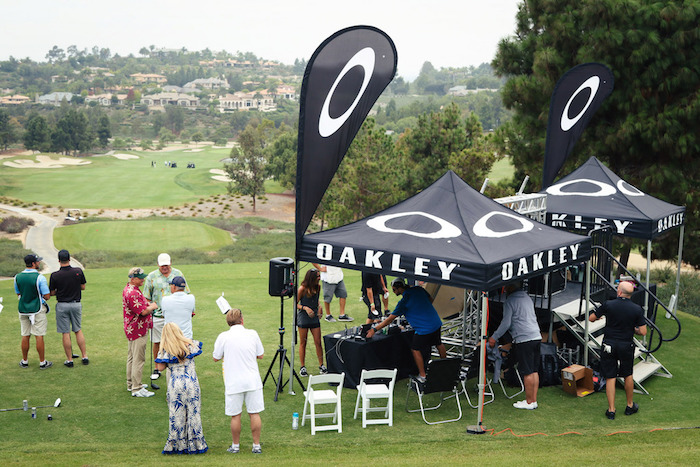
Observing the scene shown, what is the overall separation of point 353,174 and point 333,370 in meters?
25.4

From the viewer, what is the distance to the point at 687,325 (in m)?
12.4

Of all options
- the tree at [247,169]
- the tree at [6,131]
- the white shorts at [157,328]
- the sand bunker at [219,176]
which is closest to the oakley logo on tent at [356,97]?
the white shorts at [157,328]

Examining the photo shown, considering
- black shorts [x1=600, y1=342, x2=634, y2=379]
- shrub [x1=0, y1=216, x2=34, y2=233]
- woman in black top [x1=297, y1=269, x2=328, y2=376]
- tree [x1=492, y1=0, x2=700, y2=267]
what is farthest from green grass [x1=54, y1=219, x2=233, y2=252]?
black shorts [x1=600, y1=342, x2=634, y2=379]

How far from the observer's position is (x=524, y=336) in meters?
7.87

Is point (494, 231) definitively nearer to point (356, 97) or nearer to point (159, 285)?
point (356, 97)

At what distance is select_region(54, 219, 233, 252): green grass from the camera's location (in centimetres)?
4831

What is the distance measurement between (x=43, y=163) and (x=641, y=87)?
68.7 meters

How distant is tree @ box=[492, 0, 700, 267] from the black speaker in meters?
11.5

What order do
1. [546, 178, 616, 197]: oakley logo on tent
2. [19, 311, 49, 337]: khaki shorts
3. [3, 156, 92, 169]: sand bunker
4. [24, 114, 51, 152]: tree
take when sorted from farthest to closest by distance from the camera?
[24, 114, 51, 152]: tree, [3, 156, 92, 169]: sand bunker, [546, 178, 616, 197]: oakley logo on tent, [19, 311, 49, 337]: khaki shorts

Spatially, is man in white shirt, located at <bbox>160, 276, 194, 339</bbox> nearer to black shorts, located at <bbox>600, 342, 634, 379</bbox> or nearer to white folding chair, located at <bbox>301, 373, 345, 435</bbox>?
white folding chair, located at <bbox>301, 373, 345, 435</bbox>

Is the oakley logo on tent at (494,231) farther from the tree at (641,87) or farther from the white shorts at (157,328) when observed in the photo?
the tree at (641,87)

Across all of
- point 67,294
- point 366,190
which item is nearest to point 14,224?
point 366,190

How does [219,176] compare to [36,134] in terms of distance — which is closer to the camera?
[36,134]

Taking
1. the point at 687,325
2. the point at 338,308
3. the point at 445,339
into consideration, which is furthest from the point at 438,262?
the point at 687,325
